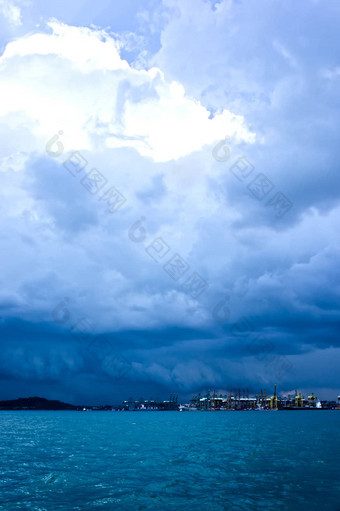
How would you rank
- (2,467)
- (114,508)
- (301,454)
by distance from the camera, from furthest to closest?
(301,454), (2,467), (114,508)

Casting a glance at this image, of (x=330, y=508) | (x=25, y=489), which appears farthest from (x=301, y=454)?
(x=25, y=489)

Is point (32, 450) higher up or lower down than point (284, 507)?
lower down

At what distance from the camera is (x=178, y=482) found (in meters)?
34.7

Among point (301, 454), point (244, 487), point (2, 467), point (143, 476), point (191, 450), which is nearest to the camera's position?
point (244, 487)

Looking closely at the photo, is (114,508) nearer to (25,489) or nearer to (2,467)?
(25,489)

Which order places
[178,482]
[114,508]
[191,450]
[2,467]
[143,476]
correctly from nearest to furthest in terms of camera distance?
[114,508] < [178,482] < [143,476] < [2,467] < [191,450]

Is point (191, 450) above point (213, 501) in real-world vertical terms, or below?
below

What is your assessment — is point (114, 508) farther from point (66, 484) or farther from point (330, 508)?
point (330, 508)

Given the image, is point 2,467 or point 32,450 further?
point 32,450

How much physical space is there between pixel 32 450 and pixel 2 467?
59.2 ft

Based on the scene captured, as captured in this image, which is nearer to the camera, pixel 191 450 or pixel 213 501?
pixel 213 501

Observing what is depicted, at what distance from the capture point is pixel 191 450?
58.5 m

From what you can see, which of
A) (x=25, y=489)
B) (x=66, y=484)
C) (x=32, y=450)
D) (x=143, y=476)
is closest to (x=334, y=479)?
(x=143, y=476)

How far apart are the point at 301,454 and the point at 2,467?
37.8m
